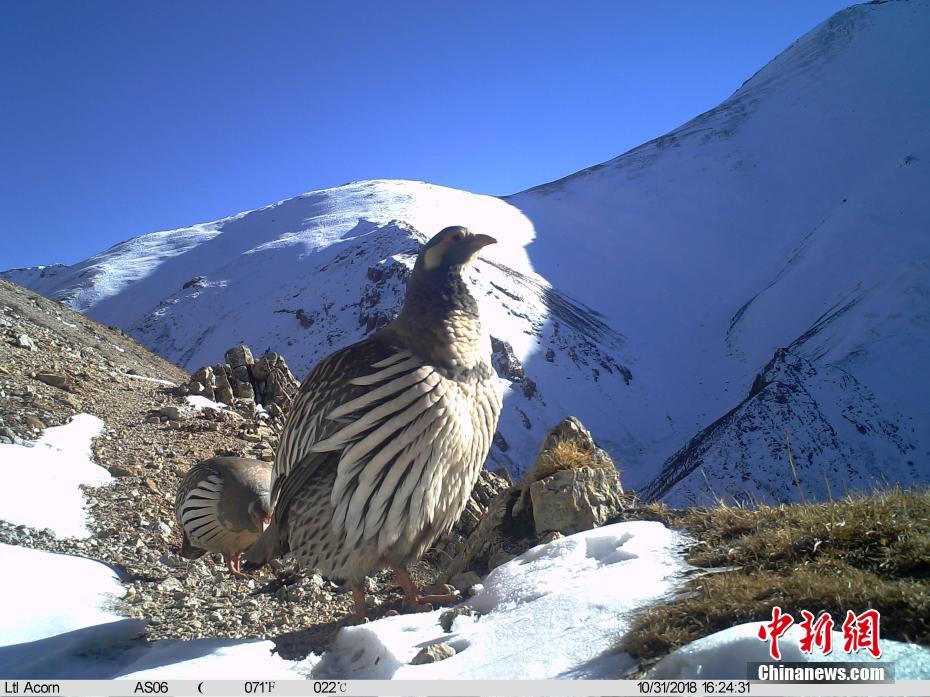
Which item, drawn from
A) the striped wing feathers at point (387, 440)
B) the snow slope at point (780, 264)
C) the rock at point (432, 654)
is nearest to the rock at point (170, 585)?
the striped wing feathers at point (387, 440)

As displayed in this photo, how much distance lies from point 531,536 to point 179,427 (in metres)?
6.96

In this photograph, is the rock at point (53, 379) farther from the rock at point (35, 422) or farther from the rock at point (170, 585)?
the rock at point (170, 585)

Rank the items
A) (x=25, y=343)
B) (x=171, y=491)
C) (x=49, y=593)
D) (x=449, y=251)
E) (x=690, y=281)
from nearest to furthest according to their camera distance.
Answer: (x=49, y=593) → (x=449, y=251) → (x=171, y=491) → (x=25, y=343) → (x=690, y=281)

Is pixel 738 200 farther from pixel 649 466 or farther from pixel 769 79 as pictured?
pixel 649 466

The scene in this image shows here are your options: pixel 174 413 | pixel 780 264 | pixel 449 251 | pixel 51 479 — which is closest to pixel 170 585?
pixel 51 479

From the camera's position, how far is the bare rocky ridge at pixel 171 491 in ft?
17.9

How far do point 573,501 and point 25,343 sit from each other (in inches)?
424

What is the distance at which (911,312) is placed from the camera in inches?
1340

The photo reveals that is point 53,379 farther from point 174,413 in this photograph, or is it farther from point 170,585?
point 170,585

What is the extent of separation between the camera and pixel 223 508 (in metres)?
7.52

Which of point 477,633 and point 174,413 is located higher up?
point 174,413

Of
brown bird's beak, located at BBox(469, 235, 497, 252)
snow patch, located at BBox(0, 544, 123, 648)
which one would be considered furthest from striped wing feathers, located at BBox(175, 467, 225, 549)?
brown bird's beak, located at BBox(469, 235, 497, 252)

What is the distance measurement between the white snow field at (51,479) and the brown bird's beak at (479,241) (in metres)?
4.85

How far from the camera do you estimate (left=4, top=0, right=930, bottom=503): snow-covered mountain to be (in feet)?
99.5
